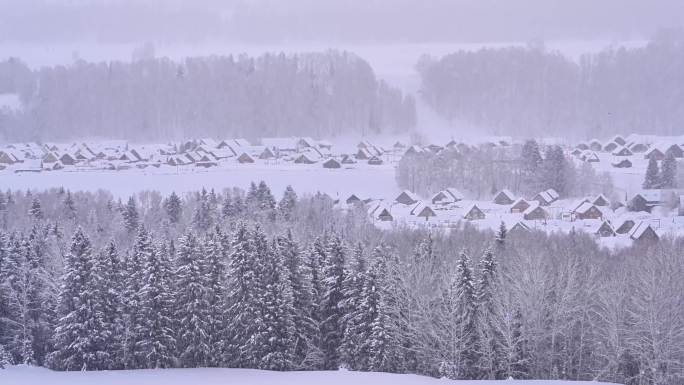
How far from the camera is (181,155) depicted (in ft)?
191

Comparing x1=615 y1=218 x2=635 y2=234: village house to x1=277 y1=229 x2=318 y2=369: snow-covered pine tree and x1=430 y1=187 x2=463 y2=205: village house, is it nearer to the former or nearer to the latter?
x1=430 y1=187 x2=463 y2=205: village house

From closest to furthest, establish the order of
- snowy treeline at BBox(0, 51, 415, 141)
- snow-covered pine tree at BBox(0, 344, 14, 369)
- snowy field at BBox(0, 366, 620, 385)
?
snowy field at BBox(0, 366, 620, 385) < snow-covered pine tree at BBox(0, 344, 14, 369) < snowy treeline at BBox(0, 51, 415, 141)

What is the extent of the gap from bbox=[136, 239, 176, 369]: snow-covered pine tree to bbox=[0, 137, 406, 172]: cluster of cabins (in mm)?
39442

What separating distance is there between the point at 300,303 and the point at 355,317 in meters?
1.47

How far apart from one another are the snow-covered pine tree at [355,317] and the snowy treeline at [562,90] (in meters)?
67.8

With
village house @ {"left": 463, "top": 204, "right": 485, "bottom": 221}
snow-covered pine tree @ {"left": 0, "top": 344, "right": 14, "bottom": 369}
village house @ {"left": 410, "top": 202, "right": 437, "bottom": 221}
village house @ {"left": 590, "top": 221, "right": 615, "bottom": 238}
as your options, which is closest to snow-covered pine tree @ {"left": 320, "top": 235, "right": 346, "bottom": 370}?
snow-covered pine tree @ {"left": 0, "top": 344, "right": 14, "bottom": 369}

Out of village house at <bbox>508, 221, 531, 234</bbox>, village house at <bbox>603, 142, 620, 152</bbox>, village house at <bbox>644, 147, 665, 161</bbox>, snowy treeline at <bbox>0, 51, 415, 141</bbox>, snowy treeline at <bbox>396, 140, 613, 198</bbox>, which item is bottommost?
village house at <bbox>508, 221, 531, 234</bbox>

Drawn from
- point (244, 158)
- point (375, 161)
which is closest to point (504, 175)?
point (375, 161)

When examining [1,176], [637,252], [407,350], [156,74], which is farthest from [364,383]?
[156,74]

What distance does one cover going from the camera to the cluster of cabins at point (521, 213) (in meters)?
31.7

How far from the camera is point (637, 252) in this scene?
23.7 m

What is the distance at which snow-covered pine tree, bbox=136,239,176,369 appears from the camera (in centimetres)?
1518

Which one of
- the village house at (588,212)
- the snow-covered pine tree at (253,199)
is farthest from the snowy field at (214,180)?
the village house at (588,212)

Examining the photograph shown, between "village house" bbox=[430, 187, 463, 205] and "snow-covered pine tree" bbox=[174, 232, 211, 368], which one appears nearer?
"snow-covered pine tree" bbox=[174, 232, 211, 368]
